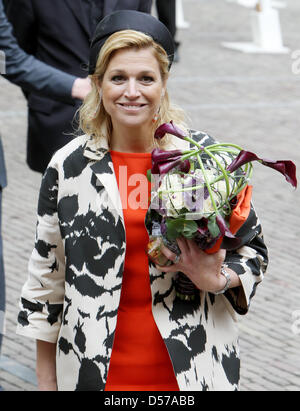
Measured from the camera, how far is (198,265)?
112 inches

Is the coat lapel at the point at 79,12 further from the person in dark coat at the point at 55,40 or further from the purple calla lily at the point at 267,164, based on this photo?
the purple calla lily at the point at 267,164

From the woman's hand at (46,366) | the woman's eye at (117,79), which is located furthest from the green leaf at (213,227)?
the woman's hand at (46,366)

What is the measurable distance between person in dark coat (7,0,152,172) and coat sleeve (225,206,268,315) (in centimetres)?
201

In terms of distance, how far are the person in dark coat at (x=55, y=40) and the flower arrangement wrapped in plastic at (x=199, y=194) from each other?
7.16 ft

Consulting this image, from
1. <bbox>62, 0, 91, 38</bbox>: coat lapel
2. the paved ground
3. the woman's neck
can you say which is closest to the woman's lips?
the woman's neck

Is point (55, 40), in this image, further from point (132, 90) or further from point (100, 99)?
point (132, 90)

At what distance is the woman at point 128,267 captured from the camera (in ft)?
9.95

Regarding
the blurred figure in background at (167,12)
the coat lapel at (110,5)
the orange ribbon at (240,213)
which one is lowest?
the blurred figure in background at (167,12)

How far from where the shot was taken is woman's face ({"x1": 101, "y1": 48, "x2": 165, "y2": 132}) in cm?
302

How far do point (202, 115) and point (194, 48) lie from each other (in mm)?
4915

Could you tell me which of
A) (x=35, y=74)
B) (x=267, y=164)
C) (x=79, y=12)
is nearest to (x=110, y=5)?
(x=79, y=12)

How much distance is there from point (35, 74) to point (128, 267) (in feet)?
6.12

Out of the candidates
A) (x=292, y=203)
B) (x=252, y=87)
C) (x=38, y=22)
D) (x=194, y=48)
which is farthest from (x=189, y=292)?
(x=194, y=48)

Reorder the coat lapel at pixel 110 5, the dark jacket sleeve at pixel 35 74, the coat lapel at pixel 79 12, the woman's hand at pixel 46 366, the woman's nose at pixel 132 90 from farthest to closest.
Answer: the coat lapel at pixel 79 12 < the coat lapel at pixel 110 5 < the dark jacket sleeve at pixel 35 74 < the woman's hand at pixel 46 366 < the woman's nose at pixel 132 90
